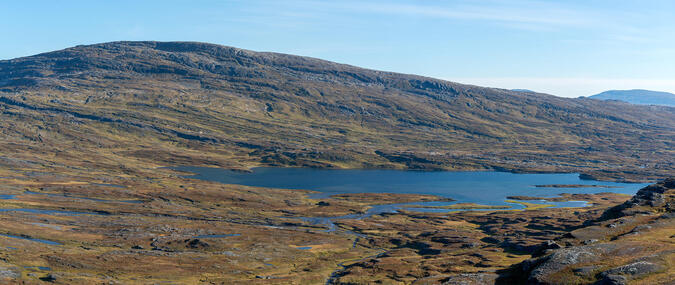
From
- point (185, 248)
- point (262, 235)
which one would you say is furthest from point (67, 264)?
point (262, 235)

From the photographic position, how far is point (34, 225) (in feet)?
525

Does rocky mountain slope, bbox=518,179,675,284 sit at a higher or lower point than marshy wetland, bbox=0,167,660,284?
higher

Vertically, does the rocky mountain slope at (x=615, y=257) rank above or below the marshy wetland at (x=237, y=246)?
above

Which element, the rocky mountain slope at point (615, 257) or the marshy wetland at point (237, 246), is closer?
the rocky mountain slope at point (615, 257)

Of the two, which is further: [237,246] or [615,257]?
[237,246]

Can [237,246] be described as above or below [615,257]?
below

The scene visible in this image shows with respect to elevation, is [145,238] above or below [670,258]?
below

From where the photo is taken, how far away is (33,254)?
426ft

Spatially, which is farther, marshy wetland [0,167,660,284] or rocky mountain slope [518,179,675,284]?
marshy wetland [0,167,660,284]

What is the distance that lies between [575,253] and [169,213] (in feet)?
A: 506

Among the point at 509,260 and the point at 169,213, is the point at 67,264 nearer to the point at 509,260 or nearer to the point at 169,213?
the point at 169,213

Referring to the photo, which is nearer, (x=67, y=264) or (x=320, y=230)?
(x=67, y=264)

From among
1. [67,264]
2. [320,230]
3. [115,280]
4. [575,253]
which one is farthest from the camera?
[320,230]

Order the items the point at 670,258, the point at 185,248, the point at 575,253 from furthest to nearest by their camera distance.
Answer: the point at 185,248, the point at 575,253, the point at 670,258
